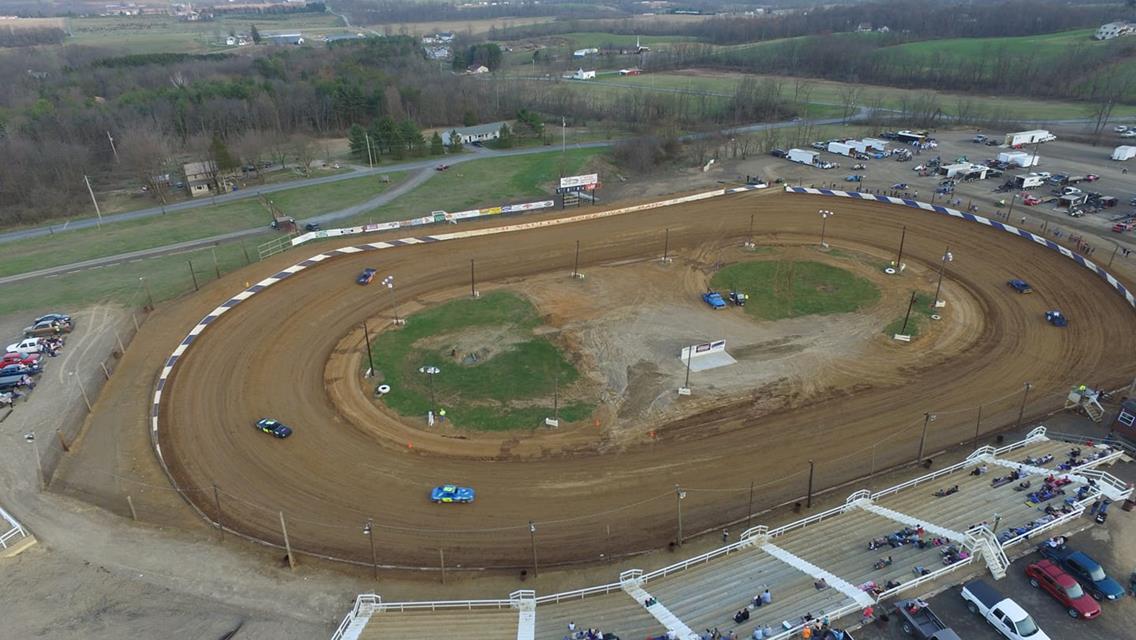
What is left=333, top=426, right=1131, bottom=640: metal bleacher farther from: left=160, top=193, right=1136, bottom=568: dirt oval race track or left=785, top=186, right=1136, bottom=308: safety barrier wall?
left=785, top=186, right=1136, bottom=308: safety barrier wall

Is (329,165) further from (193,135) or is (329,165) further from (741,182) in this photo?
(741,182)

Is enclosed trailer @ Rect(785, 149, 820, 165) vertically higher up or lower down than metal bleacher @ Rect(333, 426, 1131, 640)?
higher up

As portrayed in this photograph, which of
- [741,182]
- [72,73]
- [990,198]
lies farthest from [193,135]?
[990,198]

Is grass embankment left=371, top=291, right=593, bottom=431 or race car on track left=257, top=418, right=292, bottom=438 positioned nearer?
race car on track left=257, top=418, right=292, bottom=438

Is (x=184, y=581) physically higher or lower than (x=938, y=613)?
lower

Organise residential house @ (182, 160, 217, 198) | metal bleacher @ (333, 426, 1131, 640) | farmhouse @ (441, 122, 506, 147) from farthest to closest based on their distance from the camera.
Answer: farmhouse @ (441, 122, 506, 147) → residential house @ (182, 160, 217, 198) → metal bleacher @ (333, 426, 1131, 640)

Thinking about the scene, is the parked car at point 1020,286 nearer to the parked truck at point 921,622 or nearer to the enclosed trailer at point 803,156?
the parked truck at point 921,622

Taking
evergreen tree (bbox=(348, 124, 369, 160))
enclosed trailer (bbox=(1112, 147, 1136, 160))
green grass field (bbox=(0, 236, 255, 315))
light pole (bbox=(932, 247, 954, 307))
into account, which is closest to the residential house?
evergreen tree (bbox=(348, 124, 369, 160))

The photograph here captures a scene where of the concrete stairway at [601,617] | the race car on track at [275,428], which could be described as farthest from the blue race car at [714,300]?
the race car on track at [275,428]
